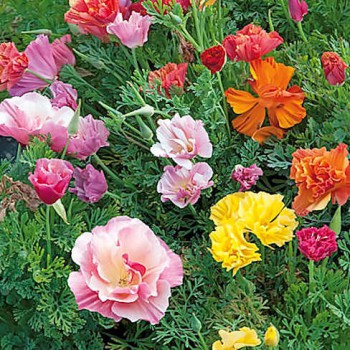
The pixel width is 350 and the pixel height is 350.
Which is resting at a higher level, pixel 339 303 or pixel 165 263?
pixel 165 263

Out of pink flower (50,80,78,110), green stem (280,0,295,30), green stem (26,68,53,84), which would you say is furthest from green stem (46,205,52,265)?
green stem (280,0,295,30)

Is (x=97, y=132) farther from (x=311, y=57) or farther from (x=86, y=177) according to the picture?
(x=311, y=57)

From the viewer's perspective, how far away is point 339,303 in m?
1.02

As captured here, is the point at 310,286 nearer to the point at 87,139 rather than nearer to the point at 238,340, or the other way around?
the point at 238,340

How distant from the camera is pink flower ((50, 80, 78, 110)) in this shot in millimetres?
1251

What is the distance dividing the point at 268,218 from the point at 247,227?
39mm

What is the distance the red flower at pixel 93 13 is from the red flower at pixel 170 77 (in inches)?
5.1

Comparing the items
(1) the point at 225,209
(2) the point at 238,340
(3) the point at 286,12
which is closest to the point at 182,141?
(1) the point at 225,209

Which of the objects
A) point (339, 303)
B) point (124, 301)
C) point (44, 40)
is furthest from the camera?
point (44, 40)

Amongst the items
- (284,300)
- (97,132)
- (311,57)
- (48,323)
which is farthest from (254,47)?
(48,323)

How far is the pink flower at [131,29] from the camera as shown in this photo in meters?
1.25

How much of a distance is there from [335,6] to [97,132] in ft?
1.87

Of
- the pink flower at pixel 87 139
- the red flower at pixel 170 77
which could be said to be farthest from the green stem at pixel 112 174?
the red flower at pixel 170 77

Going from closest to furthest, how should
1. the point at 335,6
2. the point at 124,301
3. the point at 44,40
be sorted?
the point at 124,301, the point at 44,40, the point at 335,6
